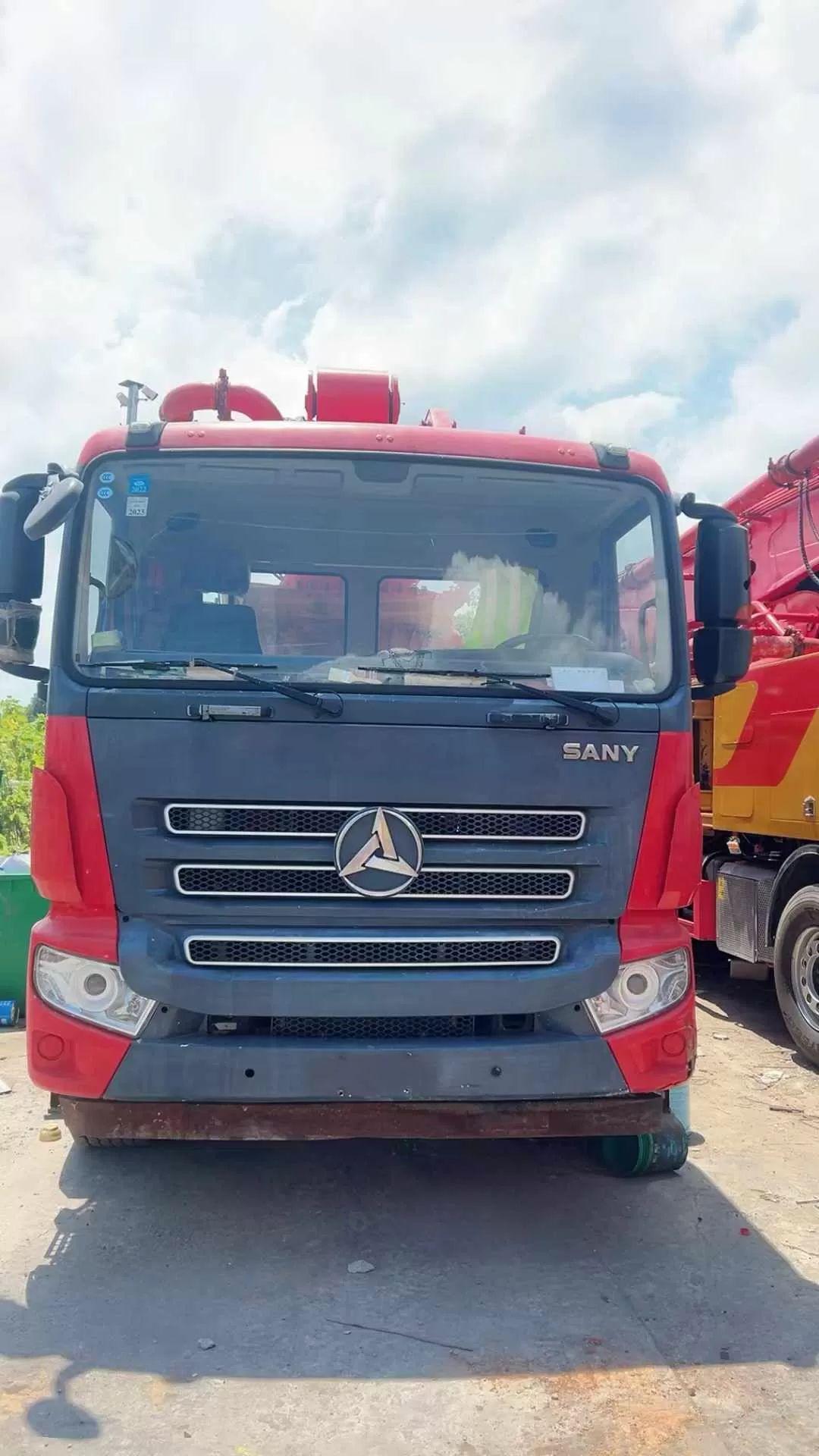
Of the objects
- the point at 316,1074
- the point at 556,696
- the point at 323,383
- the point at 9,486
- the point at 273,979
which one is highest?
the point at 323,383

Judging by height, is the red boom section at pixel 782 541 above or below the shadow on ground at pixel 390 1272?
above

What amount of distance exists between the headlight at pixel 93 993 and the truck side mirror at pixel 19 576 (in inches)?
39.9

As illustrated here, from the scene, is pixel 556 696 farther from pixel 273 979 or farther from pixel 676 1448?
pixel 676 1448

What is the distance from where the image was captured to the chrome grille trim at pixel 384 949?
3260 mm

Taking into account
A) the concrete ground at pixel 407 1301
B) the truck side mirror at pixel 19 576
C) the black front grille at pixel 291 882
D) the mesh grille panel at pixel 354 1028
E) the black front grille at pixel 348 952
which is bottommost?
the concrete ground at pixel 407 1301

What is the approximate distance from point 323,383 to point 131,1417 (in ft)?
12.6

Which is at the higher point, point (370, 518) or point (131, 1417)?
point (370, 518)

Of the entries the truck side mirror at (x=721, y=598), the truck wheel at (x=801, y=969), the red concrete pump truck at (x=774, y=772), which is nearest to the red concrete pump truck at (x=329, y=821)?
the truck side mirror at (x=721, y=598)

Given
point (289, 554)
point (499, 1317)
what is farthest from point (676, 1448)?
point (289, 554)

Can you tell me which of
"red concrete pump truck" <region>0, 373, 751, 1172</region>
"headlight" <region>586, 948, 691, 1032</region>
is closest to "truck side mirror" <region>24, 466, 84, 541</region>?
"red concrete pump truck" <region>0, 373, 751, 1172</region>

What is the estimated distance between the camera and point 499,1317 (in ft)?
10.3

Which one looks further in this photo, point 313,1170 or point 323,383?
point 323,383

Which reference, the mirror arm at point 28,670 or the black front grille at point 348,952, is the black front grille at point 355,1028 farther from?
the mirror arm at point 28,670

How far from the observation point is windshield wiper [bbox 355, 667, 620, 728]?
11.1 ft
